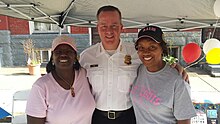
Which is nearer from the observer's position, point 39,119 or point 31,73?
point 39,119

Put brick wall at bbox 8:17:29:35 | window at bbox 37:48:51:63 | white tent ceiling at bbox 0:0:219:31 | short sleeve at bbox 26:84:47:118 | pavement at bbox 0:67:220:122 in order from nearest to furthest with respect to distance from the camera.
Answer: short sleeve at bbox 26:84:47:118, white tent ceiling at bbox 0:0:219:31, pavement at bbox 0:67:220:122, window at bbox 37:48:51:63, brick wall at bbox 8:17:29:35

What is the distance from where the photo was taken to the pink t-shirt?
163 cm

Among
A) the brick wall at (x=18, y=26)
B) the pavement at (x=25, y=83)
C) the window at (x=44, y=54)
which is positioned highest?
the brick wall at (x=18, y=26)

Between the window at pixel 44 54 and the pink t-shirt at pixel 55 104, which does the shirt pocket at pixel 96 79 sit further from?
the window at pixel 44 54

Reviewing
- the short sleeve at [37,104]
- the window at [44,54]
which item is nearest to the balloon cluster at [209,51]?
the short sleeve at [37,104]

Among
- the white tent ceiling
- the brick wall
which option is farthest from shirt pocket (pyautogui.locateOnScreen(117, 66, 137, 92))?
the brick wall

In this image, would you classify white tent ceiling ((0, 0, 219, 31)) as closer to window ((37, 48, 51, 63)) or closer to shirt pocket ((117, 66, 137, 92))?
shirt pocket ((117, 66, 137, 92))

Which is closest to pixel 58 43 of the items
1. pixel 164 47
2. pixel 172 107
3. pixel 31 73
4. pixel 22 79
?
pixel 164 47

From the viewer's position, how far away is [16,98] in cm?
401

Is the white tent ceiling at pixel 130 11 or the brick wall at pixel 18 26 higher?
the brick wall at pixel 18 26

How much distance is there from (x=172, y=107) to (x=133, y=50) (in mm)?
633

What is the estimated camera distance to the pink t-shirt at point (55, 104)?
1627mm

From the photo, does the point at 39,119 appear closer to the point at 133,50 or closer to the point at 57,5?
the point at 133,50

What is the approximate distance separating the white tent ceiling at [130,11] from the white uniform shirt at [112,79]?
64.5 inches
